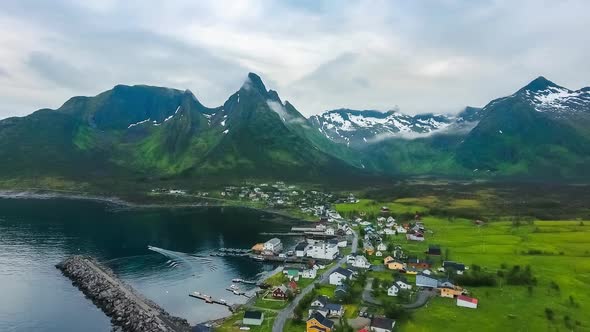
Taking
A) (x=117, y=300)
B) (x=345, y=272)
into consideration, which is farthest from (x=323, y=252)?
(x=117, y=300)

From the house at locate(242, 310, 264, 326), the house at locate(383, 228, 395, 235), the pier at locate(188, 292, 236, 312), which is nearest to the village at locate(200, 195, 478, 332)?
the house at locate(242, 310, 264, 326)

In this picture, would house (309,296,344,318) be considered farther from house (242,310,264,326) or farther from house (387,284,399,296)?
house (387,284,399,296)

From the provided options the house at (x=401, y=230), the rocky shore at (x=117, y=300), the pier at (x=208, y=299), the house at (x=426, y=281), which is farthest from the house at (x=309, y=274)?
the house at (x=401, y=230)

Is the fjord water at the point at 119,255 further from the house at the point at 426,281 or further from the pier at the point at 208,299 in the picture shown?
the house at the point at 426,281

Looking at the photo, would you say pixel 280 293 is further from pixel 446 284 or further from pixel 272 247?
pixel 272 247

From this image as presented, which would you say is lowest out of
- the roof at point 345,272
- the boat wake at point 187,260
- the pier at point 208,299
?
the pier at point 208,299

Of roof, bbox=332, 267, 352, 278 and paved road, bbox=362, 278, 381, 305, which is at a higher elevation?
roof, bbox=332, 267, 352, 278

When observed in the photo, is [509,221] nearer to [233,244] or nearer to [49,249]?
[233,244]
